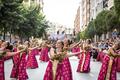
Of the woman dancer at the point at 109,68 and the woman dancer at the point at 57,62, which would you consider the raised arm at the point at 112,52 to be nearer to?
the woman dancer at the point at 109,68

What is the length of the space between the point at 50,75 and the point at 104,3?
95.9m

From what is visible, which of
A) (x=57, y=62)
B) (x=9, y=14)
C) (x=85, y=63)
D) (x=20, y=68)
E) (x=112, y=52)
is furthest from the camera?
(x=9, y=14)

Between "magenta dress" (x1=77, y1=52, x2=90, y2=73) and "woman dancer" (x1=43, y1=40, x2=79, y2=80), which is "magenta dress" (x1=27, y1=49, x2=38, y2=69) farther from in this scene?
"woman dancer" (x1=43, y1=40, x2=79, y2=80)

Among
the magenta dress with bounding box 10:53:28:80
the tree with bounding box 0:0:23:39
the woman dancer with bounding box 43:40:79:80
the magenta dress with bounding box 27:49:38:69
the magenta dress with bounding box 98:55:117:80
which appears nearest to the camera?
the woman dancer with bounding box 43:40:79:80

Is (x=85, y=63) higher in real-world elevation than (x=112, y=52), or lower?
lower

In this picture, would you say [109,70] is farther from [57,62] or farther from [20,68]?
[20,68]

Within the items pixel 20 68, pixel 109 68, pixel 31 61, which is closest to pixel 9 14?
pixel 31 61

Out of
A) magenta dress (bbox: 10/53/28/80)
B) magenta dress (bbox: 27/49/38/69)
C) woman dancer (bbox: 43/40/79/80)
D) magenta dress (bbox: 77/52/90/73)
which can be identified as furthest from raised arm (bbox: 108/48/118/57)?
magenta dress (bbox: 27/49/38/69)

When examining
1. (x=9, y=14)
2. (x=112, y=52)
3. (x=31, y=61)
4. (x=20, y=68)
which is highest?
(x=9, y=14)

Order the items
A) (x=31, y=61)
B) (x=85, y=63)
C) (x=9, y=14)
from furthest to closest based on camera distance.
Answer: (x=9, y=14) < (x=31, y=61) < (x=85, y=63)

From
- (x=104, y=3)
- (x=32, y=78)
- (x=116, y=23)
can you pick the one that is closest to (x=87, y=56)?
(x=32, y=78)

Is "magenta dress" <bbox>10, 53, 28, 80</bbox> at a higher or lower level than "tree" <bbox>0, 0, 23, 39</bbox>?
lower

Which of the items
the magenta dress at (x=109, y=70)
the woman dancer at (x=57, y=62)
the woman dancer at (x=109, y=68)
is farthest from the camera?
the magenta dress at (x=109, y=70)

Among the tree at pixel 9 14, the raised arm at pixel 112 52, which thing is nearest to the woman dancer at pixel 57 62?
the raised arm at pixel 112 52
